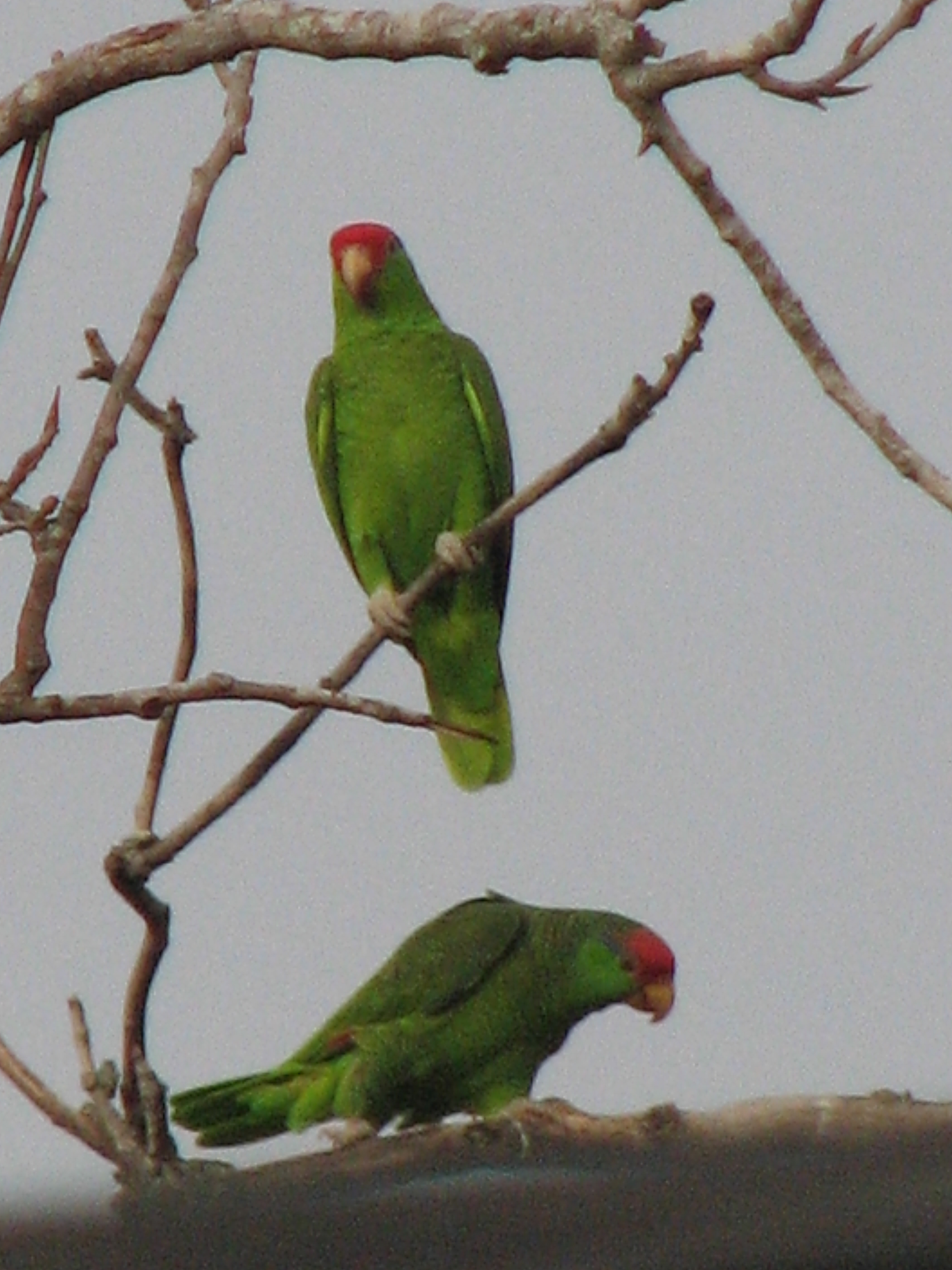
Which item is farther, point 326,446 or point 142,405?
point 326,446

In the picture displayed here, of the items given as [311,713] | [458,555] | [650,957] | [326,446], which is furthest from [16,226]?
[650,957]

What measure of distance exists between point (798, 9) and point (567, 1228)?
151cm

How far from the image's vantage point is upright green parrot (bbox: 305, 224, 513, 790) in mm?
4055

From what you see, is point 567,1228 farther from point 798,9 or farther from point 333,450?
point 333,450

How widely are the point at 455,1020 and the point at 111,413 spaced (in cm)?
190

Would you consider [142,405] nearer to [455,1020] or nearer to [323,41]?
[323,41]

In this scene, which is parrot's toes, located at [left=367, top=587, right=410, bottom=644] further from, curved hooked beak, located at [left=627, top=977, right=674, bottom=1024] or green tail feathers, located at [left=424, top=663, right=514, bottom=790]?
curved hooked beak, located at [left=627, top=977, right=674, bottom=1024]

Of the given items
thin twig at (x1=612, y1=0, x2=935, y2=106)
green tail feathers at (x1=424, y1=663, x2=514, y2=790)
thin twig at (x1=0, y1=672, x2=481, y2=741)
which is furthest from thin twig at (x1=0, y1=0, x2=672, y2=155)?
green tail feathers at (x1=424, y1=663, x2=514, y2=790)

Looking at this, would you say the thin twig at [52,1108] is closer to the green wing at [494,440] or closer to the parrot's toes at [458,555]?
the parrot's toes at [458,555]

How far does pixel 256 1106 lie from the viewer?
371cm

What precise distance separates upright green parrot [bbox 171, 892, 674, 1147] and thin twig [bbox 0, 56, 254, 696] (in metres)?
1.67

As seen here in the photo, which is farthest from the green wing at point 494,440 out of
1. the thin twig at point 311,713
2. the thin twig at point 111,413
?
the thin twig at point 311,713

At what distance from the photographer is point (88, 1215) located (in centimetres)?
83

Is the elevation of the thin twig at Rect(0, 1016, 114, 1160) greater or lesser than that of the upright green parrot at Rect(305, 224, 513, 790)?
lesser
